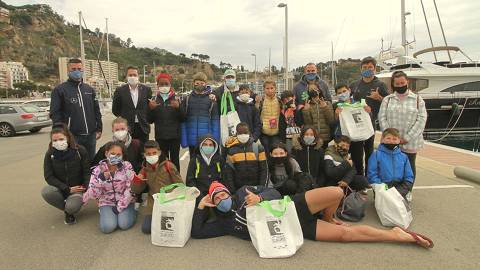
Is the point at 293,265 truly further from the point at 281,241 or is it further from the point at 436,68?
the point at 436,68

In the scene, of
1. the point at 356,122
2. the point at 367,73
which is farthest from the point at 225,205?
the point at 367,73

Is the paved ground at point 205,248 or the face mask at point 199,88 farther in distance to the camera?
the face mask at point 199,88

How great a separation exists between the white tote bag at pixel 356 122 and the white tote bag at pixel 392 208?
1148mm

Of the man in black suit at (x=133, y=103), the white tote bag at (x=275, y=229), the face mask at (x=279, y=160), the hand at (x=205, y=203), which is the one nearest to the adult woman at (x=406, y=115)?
the face mask at (x=279, y=160)

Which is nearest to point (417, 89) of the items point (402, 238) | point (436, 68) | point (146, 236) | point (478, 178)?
point (436, 68)

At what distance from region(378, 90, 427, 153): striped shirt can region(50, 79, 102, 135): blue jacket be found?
183 inches

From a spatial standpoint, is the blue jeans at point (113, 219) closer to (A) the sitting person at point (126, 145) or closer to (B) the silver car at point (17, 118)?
(A) the sitting person at point (126, 145)

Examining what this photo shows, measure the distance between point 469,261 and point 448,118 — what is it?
15.6 meters

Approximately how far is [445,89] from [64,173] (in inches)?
743

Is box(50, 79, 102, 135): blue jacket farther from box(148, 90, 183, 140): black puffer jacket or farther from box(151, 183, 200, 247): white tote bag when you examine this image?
box(151, 183, 200, 247): white tote bag

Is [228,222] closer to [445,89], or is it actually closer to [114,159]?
[114,159]

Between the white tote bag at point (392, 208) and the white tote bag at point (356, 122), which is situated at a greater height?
the white tote bag at point (356, 122)

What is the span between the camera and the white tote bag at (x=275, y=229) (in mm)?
3674

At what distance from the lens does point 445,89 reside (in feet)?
60.4
